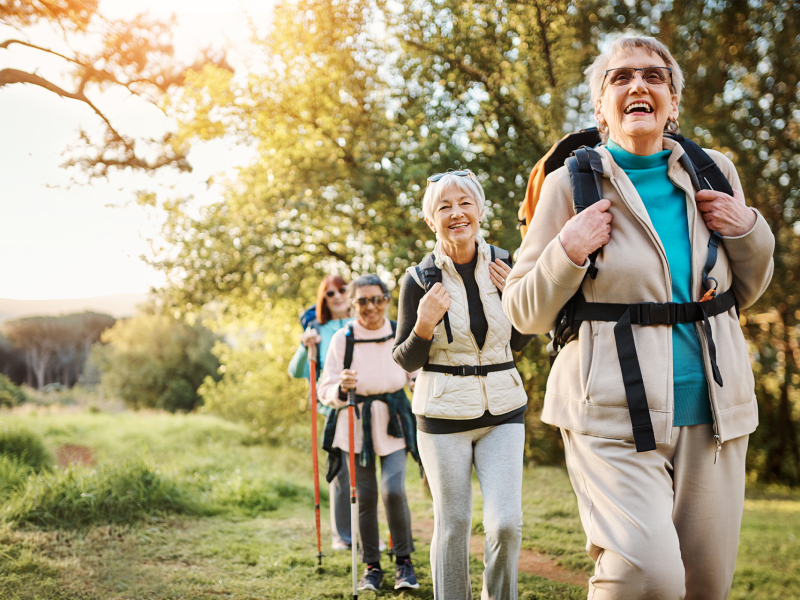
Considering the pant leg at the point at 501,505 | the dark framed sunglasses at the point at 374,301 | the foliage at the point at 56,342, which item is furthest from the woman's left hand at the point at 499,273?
the foliage at the point at 56,342

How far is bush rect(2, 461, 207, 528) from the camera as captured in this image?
505 cm

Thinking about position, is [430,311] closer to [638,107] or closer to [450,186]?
[450,186]

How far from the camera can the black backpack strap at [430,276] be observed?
2.98 m

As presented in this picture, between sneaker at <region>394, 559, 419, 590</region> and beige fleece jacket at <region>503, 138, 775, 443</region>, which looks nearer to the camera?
beige fleece jacket at <region>503, 138, 775, 443</region>

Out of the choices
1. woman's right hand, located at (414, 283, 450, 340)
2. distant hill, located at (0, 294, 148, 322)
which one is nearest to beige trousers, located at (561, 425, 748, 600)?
woman's right hand, located at (414, 283, 450, 340)

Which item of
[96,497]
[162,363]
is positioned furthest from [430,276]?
[162,363]

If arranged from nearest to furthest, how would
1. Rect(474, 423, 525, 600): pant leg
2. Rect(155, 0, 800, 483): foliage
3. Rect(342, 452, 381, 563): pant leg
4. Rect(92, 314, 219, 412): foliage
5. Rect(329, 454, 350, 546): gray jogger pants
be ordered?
Rect(474, 423, 525, 600): pant leg → Rect(342, 452, 381, 563): pant leg → Rect(329, 454, 350, 546): gray jogger pants → Rect(155, 0, 800, 483): foliage → Rect(92, 314, 219, 412): foliage

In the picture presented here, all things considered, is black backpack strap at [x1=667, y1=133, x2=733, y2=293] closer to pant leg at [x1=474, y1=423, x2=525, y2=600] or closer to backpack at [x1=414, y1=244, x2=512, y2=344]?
backpack at [x1=414, y1=244, x2=512, y2=344]

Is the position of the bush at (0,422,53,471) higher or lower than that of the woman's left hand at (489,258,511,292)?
lower

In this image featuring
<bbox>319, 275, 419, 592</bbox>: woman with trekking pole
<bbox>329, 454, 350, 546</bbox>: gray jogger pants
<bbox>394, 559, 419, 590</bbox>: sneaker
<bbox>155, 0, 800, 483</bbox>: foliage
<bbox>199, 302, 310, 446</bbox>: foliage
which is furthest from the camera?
<bbox>199, 302, 310, 446</bbox>: foliage

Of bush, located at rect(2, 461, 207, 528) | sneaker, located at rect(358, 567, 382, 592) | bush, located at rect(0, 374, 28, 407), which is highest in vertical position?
bush, located at rect(0, 374, 28, 407)

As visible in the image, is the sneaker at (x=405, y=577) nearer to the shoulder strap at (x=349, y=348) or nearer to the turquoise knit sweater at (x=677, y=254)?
the shoulder strap at (x=349, y=348)

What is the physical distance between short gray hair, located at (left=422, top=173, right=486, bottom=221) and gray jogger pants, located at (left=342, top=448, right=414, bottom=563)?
1.98 metres

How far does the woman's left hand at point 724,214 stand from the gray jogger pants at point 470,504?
139 centimetres
